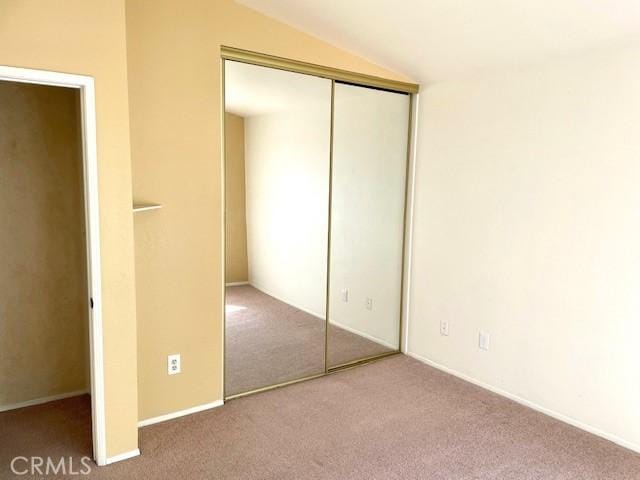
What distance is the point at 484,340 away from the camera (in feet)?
11.2

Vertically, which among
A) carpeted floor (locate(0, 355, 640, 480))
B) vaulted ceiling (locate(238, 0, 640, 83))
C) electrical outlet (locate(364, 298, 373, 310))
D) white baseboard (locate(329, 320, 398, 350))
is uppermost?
vaulted ceiling (locate(238, 0, 640, 83))

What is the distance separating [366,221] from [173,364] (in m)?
1.79

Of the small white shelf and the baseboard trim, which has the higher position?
the small white shelf

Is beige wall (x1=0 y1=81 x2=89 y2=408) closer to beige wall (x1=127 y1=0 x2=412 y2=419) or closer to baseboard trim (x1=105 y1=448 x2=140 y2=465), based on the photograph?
beige wall (x1=127 y1=0 x2=412 y2=419)

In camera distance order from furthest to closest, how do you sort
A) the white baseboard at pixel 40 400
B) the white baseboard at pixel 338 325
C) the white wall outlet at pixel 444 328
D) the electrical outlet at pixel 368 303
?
1. the electrical outlet at pixel 368 303
2. the white wall outlet at pixel 444 328
3. the white baseboard at pixel 338 325
4. the white baseboard at pixel 40 400

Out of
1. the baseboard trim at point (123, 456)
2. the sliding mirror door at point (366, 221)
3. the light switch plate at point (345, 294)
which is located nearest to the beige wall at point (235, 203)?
the sliding mirror door at point (366, 221)

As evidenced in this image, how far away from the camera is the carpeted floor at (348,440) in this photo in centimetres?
240

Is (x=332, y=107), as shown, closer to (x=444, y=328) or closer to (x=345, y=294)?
(x=345, y=294)

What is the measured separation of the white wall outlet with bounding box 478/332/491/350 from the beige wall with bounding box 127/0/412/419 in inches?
72.8

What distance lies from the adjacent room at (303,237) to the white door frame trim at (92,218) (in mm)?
13

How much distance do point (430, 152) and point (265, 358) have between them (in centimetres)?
202

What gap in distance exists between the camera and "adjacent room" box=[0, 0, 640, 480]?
2375 mm

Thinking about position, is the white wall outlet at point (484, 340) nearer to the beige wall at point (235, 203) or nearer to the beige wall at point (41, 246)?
the beige wall at point (235, 203)

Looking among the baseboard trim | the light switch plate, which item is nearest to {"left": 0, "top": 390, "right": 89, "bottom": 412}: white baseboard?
the baseboard trim
